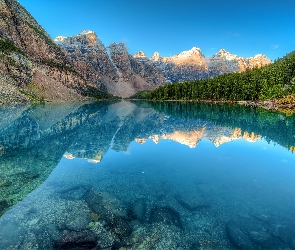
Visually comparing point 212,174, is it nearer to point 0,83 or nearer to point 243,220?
point 243,220

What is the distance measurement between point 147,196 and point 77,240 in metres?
6.65

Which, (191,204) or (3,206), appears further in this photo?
(191,204)

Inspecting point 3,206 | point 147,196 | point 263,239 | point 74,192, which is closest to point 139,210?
point 147,196

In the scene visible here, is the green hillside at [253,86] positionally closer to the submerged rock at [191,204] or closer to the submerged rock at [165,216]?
the submerged rock at [191,204]

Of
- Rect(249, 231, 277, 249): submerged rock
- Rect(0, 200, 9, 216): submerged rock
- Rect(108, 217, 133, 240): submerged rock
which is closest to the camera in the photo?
Rect(249, 231, 277, 249): submerged rock

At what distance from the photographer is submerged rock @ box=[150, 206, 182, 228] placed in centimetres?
1460

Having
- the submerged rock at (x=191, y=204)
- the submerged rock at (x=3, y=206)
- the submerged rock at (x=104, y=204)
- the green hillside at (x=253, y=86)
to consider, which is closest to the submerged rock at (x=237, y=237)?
the submerged rock at (x=191, y=204)

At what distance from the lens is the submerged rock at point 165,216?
47.9ft

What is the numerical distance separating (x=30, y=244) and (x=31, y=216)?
10.1 ft

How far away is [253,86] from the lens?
438ft

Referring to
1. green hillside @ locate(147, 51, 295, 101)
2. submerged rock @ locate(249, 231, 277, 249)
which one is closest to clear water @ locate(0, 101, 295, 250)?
submerged rock @ locate(249, 231, 277, 249)

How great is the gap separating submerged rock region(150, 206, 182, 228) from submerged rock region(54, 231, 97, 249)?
380 centimetres

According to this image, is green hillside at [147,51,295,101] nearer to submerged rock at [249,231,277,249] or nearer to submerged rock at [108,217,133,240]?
submerged rock at [249,231,277,249]

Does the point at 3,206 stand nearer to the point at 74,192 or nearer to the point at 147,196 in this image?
the point at 74,192
